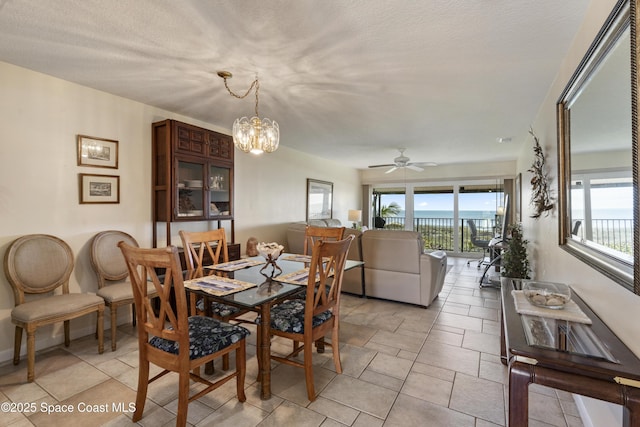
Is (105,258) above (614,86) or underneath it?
underneath

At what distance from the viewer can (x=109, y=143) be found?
3201mm

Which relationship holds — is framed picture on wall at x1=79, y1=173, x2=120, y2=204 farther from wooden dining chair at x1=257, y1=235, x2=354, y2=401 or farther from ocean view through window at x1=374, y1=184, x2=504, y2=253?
ocean view through window at x1=374, y1=184, x2=504, y2=253

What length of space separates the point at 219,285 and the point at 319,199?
4998 mm

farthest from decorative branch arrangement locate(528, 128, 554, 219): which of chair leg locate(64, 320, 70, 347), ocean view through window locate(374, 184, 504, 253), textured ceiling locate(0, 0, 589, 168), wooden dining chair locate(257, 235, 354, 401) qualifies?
ocean view through window locate(374, 184, 504, 253)

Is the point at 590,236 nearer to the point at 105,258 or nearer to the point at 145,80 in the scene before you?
the point at 145,80

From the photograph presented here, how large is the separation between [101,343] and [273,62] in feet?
9.25

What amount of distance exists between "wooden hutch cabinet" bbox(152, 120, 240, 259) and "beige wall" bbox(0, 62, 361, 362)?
13cm

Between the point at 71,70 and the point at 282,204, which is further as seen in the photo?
the point at 282,204

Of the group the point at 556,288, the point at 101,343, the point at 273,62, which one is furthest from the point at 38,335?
the point at 556,288

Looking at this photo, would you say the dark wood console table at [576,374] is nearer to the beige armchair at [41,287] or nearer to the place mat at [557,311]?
the place mat at [557,311]

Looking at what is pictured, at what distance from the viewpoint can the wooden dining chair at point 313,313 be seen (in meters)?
1.99

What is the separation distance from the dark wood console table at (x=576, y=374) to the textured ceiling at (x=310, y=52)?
1816 mm

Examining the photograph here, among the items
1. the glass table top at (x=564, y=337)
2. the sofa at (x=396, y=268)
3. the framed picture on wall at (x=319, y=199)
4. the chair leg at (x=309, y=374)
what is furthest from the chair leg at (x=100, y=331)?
the framed picture on wall at (x=319, y=199)

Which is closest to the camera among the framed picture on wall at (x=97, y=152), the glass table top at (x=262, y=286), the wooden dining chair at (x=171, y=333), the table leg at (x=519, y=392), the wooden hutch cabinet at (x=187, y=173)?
the table leg at (x=519, y=392)
